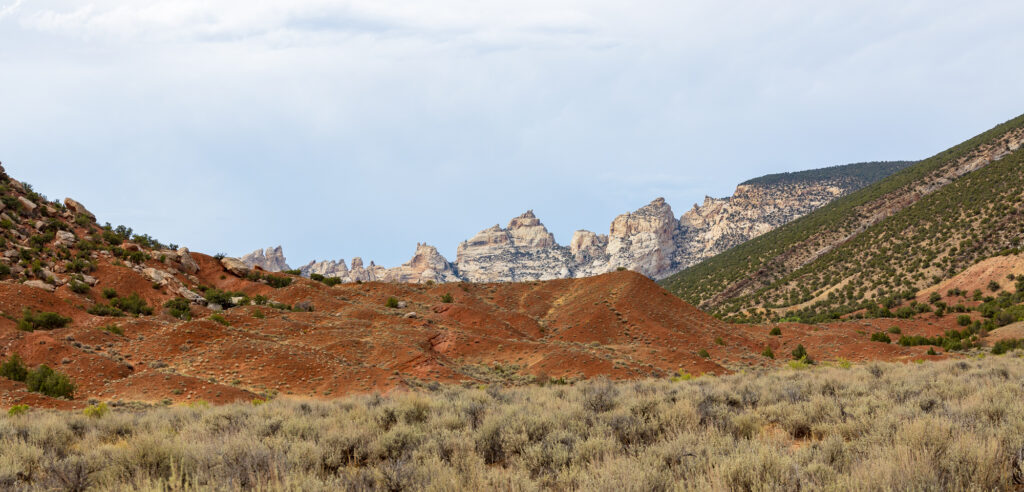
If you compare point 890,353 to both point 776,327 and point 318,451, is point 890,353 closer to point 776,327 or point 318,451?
point 776,327

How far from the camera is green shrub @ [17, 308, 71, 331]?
73.3 ft

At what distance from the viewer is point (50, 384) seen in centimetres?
1603

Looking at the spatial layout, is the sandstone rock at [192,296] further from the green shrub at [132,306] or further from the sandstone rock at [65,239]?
the sandstone rock at [65,239]

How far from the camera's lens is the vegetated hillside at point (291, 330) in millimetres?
19203

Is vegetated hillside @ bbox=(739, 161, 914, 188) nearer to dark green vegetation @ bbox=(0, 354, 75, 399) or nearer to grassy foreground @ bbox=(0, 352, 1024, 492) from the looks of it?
grassy foreground @ bbox=(0, 352, 1024, 492)

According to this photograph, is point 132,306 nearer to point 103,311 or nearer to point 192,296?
point 103,311

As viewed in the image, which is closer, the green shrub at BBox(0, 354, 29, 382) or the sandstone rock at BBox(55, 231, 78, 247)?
the green shrub at BBox(0, 354, 29, 382)

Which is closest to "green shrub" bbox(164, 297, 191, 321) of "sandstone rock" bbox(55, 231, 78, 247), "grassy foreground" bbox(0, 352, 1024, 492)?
"sandstone rock" bbox(55, 231, 78, 247)

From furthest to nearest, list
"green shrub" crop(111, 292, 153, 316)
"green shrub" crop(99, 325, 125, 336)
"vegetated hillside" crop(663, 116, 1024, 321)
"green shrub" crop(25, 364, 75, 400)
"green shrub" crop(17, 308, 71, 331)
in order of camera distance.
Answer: "vegetated hillside" crop(663, 116, 1024, 321) < "green shrub" crop(111, 292, 153, 316) < "green shrub" crop(99, 325, 125, 336) < "green shrub" crop(17, 308, 71, 331) < "green shrub" crop(25, 364, 75, 400)

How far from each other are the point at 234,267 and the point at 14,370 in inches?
1022

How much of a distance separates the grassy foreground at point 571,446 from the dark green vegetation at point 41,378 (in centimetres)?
972

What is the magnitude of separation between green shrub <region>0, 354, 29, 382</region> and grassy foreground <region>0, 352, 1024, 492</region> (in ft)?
37.3

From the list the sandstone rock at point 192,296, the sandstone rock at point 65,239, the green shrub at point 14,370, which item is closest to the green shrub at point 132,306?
the sandstone rock at point 192,296

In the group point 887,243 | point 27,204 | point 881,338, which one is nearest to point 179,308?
point 27,204
